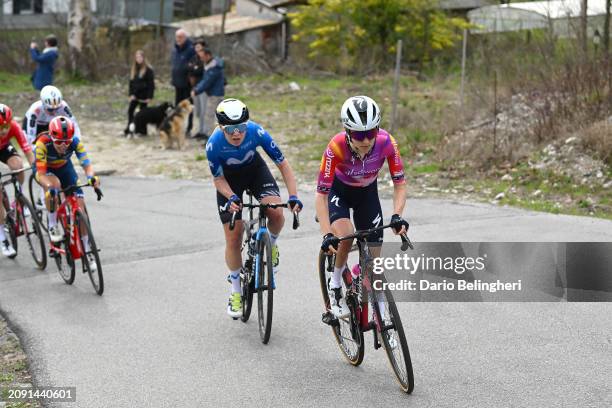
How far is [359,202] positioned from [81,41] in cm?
2412

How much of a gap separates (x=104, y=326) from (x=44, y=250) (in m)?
2.72

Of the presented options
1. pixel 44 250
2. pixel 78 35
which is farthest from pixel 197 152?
pixel 78 35

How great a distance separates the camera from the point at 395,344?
19.5 feet

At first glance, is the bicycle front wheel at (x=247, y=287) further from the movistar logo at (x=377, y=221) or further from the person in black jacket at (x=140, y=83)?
the person in black jacket at (x=140, y=83)

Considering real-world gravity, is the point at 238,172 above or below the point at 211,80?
below

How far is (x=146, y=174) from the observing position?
1708 centimetres

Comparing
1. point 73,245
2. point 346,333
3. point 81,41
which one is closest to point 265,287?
point 346,333

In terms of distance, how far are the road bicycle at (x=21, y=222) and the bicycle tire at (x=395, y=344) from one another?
568 cm

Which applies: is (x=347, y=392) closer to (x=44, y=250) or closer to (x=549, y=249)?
(x=549, y=249)

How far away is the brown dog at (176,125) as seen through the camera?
18562 millimetres

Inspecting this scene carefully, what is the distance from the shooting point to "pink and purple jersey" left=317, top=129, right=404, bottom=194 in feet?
21.4

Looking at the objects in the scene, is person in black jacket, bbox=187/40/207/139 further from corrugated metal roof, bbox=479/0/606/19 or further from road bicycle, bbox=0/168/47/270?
road bicycle, bbox=0/168/47/270

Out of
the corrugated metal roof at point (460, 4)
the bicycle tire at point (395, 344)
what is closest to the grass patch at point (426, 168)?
the bicycle tire at point (395, 344)

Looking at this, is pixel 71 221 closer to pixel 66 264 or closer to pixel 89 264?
pixel 89 264
